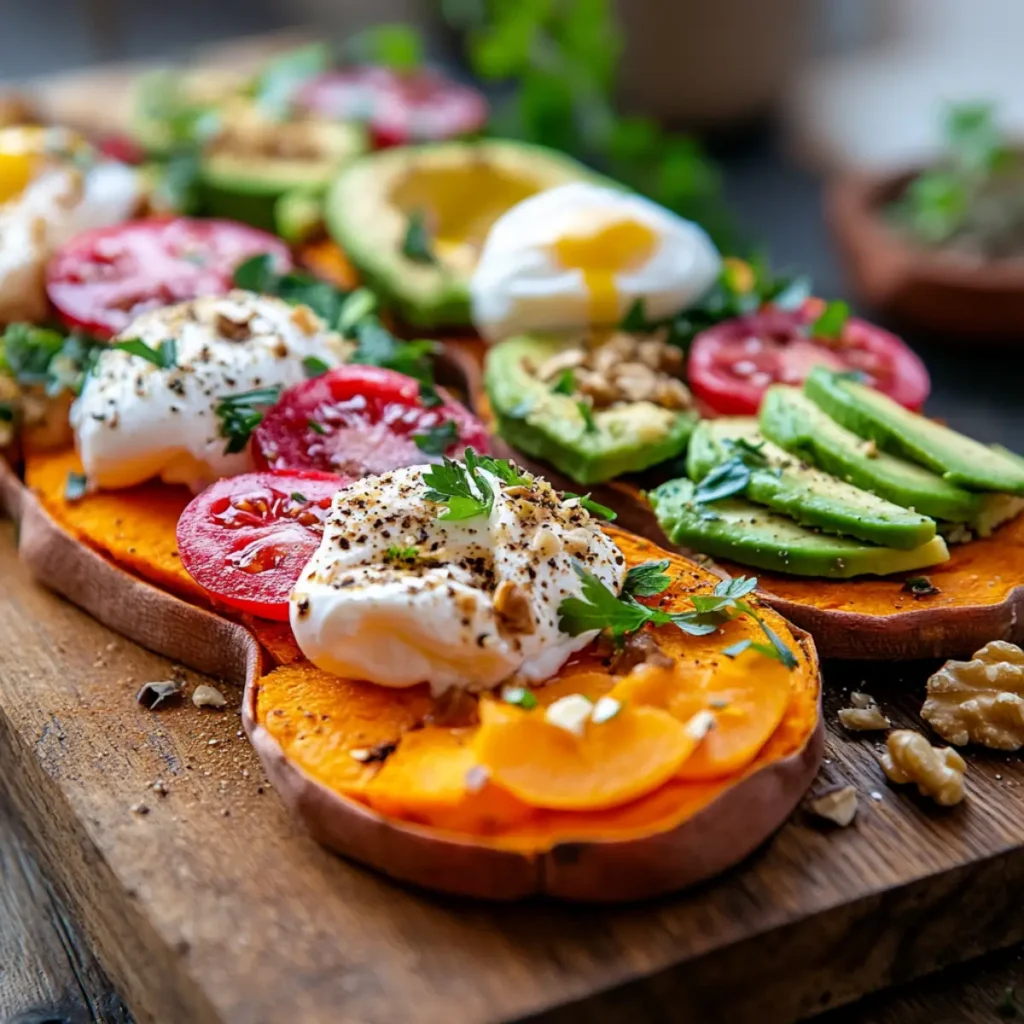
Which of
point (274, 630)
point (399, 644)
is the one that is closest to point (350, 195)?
point (274, 630)

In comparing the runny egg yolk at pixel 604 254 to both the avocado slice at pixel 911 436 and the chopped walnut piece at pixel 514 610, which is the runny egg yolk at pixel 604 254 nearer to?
the avocado slice at pixel 911 436

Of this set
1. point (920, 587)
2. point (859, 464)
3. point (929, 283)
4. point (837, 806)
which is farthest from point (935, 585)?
point (929, 283)

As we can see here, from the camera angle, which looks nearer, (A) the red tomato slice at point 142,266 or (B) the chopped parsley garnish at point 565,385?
(B) the chopped parsley garnish at point 565,385

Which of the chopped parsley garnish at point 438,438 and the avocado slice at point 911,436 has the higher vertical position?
the avocado slice at point 911,436

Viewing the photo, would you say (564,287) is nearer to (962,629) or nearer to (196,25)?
(962,629)

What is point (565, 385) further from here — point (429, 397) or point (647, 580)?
point (647, 580)

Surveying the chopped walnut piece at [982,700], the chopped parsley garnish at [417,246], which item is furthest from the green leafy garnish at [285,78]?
the chopped walnut piece at [982,700]
